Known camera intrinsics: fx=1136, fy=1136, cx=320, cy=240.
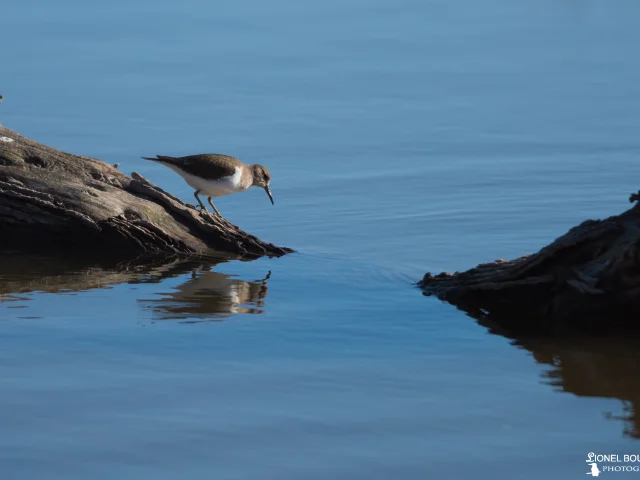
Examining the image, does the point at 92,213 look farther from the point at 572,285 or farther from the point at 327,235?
the point at 572,285

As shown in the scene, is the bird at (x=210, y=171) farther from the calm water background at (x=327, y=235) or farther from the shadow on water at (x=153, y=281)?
the shadow on water at (x=153, y=281)

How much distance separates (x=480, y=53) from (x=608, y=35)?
2308 millimetres

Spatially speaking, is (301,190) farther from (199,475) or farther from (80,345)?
(199,475)

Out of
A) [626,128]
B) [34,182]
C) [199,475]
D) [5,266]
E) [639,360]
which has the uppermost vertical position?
[626,128]

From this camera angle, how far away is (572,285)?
720 cm

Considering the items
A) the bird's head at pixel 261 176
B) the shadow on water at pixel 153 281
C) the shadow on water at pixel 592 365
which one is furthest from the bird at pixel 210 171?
the shadow on water at pixel 592 365

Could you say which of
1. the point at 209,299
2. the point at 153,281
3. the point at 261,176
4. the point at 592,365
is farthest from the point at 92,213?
the point at 592,365

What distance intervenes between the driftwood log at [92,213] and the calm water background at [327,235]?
0.46 meters

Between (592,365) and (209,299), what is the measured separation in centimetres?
280

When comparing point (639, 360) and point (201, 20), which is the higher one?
point (201, 20)

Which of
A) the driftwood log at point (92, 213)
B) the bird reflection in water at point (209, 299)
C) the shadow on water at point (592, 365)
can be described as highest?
the driftwood log at point (92, 213)

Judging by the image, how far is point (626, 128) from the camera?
500 inches

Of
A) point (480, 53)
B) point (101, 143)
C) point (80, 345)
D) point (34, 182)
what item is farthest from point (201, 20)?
point (80, 345)

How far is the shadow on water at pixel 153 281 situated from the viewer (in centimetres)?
798
